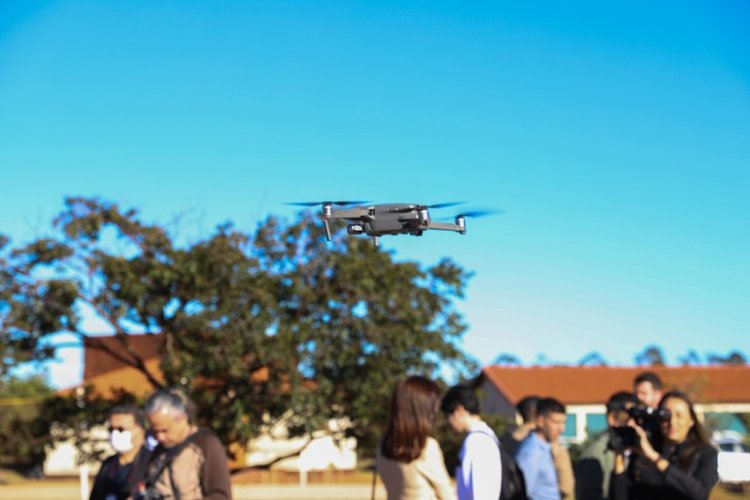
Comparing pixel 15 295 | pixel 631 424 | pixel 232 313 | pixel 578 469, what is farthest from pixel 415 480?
pixel 15 295

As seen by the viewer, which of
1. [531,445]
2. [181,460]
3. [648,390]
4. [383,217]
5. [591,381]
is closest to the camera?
[383,217]

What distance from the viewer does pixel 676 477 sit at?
5.07m

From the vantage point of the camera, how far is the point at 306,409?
1655cm

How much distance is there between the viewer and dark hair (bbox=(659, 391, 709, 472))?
5.21m

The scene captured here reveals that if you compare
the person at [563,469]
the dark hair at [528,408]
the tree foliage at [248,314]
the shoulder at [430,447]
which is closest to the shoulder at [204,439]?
the shoulder at [430,447]

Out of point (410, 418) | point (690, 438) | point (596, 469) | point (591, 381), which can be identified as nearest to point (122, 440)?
point (410, 418)

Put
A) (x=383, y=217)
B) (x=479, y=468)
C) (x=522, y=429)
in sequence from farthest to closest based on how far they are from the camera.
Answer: (x=522, y=429)
(x=479, y=468)
(x=383, y=217)

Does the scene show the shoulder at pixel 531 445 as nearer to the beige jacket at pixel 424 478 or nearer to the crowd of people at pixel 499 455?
the crowd of people at pixel 499 455

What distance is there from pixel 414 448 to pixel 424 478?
16cm

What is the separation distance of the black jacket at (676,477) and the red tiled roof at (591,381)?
1389 inches

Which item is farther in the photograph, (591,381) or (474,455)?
(591,381)

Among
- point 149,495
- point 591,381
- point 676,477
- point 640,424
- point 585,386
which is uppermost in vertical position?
point 591,381

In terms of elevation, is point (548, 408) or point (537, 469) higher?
point (548, 408)

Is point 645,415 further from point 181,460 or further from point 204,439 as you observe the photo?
point 181,460
